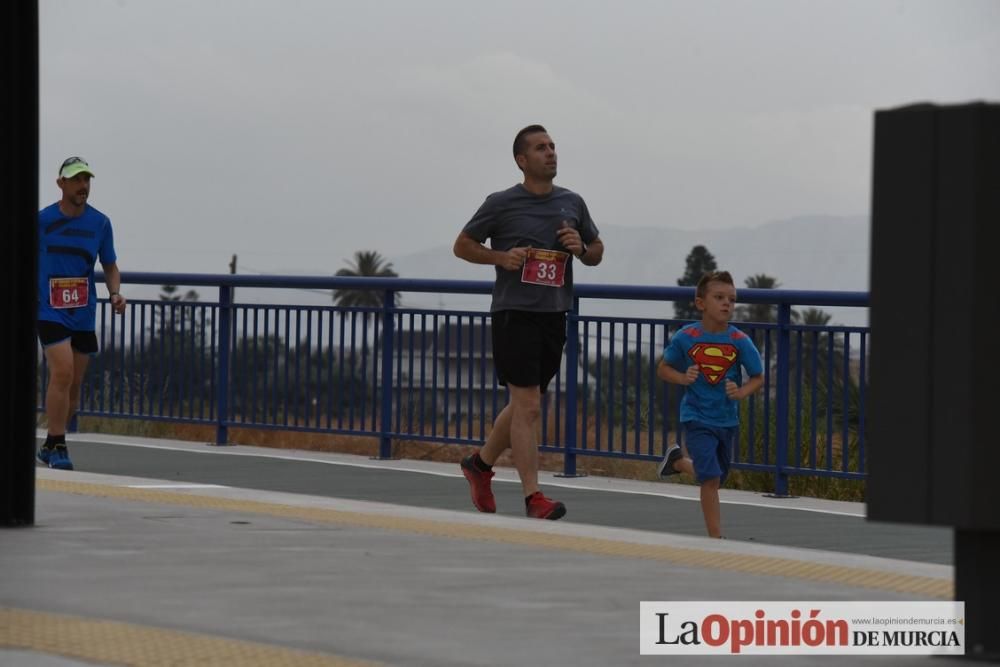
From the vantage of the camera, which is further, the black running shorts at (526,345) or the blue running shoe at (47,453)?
the blue running shoe at (47,453)

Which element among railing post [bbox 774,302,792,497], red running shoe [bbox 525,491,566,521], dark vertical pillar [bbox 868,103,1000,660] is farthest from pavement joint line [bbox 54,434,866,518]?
dark vertical pillar [bbox 868,103,1000,660]

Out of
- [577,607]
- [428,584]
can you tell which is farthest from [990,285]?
[428,584]

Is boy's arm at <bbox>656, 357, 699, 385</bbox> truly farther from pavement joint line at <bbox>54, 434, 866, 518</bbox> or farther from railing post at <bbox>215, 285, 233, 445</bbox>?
railing post at <bbox>215, 285, 233, 445</bbox>

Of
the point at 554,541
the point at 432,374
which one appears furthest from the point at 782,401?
the point at 554,541

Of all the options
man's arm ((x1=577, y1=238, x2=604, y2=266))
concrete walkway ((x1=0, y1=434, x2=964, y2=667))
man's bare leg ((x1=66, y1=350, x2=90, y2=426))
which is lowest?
concrete walkway ((x1=0, y1=434, x2=964, y2=667))

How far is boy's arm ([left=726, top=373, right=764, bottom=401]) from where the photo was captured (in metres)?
9.76

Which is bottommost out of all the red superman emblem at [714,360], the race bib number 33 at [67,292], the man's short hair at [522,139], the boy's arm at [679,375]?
the boy's arm at [679,375]

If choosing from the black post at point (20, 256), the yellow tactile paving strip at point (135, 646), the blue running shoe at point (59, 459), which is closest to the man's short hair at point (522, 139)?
the black post at point (20, 256)

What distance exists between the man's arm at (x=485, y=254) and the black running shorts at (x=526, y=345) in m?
0.27

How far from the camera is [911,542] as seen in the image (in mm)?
9539

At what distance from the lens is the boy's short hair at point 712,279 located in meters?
9.91

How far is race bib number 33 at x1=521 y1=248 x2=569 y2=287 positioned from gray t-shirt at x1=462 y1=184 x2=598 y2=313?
3 centimetres

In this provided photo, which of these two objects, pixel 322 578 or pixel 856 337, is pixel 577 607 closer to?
pixel 322 578

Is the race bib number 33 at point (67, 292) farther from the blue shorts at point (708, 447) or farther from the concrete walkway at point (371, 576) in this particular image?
the blue shorts at point (708, 447)
